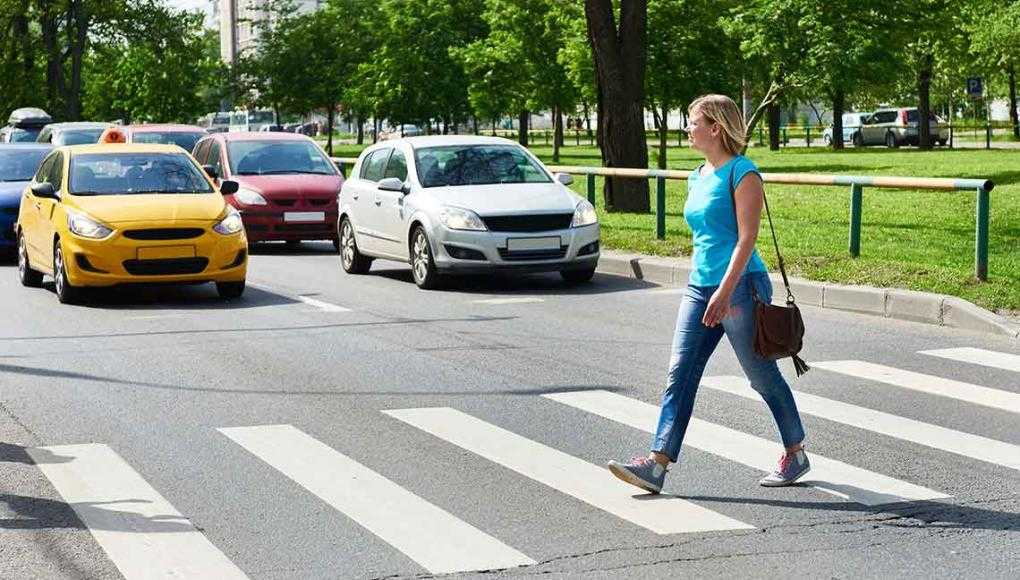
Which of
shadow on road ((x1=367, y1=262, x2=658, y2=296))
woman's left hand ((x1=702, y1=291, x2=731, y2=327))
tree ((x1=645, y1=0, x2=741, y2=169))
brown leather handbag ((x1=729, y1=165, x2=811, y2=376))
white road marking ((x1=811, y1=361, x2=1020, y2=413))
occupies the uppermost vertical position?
tree ((x1=645, y1=0, x2=741, y2=169))

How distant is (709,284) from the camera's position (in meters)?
6.86

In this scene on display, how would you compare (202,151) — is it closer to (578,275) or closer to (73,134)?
(578,275)

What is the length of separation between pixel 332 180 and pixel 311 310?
832 centimetres

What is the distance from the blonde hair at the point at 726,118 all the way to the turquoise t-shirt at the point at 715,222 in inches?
2.6

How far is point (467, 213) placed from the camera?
16016 millimetres

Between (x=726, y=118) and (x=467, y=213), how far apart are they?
9387 millimetres

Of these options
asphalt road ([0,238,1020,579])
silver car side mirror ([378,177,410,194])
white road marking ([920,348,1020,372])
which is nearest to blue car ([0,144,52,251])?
silver car side mirror ([378,177,410,194])

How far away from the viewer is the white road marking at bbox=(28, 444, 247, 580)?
5.76 metres

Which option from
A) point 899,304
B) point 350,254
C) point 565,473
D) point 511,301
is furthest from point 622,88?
point 565,473

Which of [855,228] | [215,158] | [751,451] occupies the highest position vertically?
[215,158]

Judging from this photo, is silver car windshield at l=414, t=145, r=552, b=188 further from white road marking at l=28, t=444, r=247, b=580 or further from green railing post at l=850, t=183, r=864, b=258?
white road marking at l=28, t=444, r=247, b=580

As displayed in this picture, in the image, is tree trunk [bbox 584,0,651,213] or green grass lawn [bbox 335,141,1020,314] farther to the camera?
tree trunk [bbox 584,0,651,213]

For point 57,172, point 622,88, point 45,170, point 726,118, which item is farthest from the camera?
point 622,88

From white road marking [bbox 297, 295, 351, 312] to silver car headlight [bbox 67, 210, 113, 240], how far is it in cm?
189
